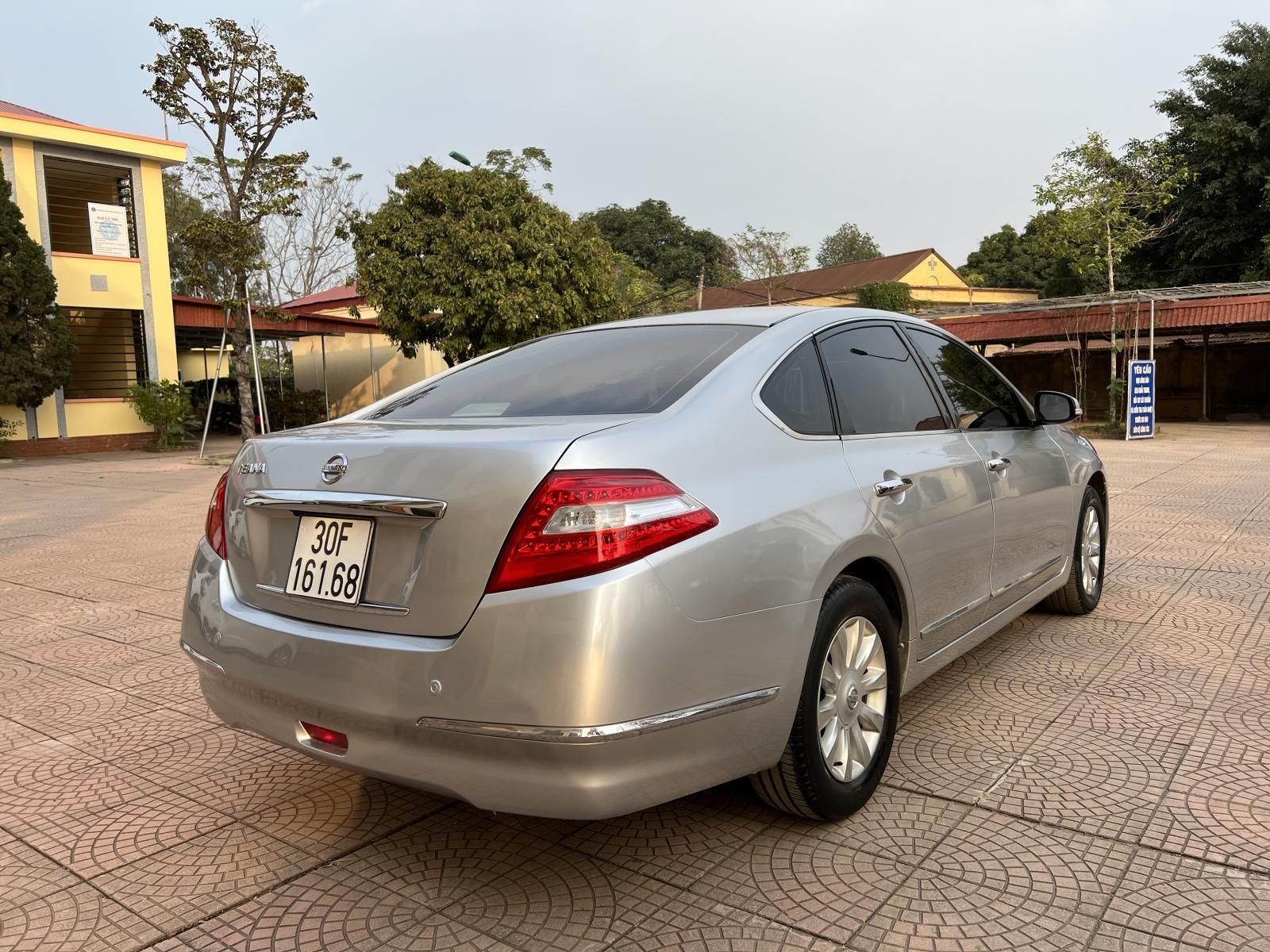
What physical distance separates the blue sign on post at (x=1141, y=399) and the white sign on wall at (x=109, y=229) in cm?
2354

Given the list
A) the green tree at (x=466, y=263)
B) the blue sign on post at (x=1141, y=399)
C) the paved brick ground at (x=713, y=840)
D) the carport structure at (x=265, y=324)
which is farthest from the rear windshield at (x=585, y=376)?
the green tree at (x=466, y=263)

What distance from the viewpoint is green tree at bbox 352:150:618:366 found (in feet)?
77.2

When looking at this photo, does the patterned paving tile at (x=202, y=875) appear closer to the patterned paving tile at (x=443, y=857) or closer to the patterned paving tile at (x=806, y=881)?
the patterned paving tile at (x=443, y=857)

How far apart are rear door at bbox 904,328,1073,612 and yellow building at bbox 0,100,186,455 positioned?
75.6 ft

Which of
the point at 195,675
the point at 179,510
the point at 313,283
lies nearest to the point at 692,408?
the point at 195,675

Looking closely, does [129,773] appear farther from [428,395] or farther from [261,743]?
[428,395]

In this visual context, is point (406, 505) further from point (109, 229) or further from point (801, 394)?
point (109, 229)

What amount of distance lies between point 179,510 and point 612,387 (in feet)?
31.6

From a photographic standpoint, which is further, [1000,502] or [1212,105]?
[1212,105]

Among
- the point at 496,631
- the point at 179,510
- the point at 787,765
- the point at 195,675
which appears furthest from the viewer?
the point at 179,510

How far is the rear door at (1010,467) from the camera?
3.72 m

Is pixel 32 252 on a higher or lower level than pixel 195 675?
higher

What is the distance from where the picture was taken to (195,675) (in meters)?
4.36

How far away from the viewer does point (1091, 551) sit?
502cm
